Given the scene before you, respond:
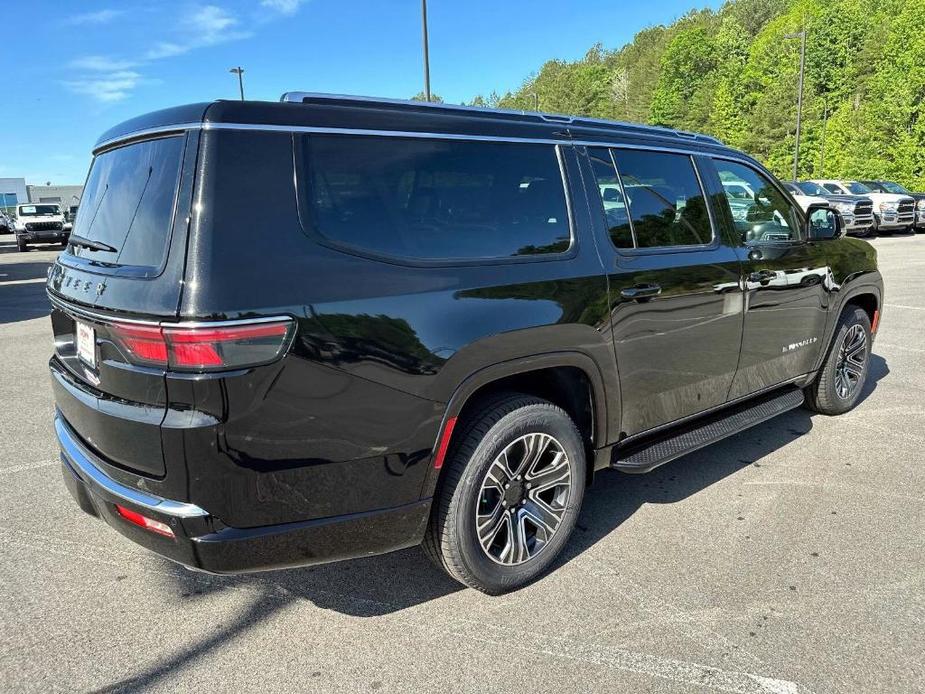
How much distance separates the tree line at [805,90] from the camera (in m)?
36.9

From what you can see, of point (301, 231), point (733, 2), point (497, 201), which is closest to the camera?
point (301, 231)

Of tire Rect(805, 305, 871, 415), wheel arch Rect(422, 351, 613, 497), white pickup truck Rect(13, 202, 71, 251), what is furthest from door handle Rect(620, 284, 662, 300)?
white pickup truck Rect(13, 202, 71, 251)

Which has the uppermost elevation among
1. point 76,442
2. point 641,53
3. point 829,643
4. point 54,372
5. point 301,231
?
point 641,53

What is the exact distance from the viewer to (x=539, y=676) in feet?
7.84

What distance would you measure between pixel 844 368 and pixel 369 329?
429 cm

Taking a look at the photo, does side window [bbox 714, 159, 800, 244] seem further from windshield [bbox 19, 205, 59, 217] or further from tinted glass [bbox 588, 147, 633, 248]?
windshield [bbox 19, 205, 59, 217]

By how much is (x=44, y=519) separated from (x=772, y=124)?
53186 mm

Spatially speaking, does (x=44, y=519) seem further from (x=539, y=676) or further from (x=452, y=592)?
(x=539, y=676)

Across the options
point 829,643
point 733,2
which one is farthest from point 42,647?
point 733,2

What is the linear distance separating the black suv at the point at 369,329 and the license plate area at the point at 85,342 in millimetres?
16

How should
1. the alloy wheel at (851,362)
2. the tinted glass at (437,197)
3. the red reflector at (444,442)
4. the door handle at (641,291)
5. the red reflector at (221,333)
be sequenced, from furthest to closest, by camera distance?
the alloy wheel at (851,362), the door handle at (641,291), the red reflector at (444,442), the tinted glass at (437,197), the red reflector at (221,333)

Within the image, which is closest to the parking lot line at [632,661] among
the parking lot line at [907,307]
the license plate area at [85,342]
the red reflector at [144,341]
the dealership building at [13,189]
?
the red reflector at [144,341]

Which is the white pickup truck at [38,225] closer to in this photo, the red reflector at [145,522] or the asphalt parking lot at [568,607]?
the asphalt parking lot at [568,607]

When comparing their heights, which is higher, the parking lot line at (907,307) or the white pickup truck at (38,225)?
the white pickup truck at (38,225)
